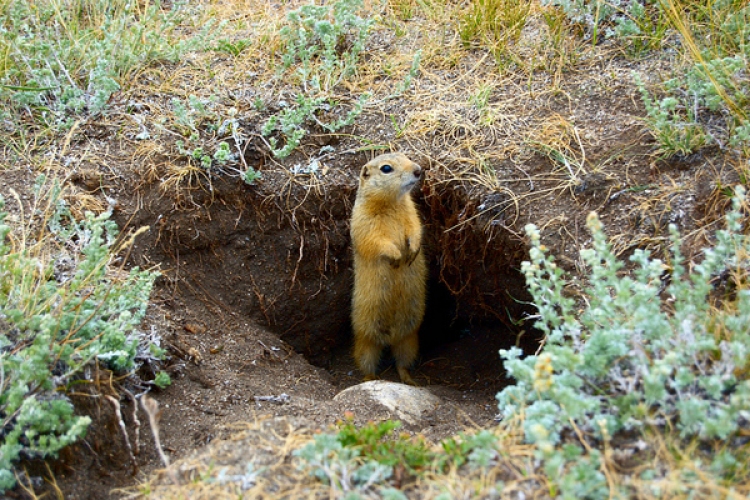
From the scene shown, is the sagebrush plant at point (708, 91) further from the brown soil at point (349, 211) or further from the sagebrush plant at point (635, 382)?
the sagebrush plant at point (635, 382)

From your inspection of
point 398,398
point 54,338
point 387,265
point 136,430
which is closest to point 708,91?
point 387,265

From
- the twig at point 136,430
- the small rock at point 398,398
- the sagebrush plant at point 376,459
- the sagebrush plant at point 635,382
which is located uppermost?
the sagebrush plant at point 635,382

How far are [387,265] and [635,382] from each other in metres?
2.64

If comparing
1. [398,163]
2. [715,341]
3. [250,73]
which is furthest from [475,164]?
[715,341]

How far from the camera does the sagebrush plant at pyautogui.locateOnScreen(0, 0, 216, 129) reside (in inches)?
202

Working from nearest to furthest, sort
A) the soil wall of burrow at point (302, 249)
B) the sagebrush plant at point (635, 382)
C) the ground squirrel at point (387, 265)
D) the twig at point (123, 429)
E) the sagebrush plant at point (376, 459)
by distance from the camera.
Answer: the sagebrush plant at point (635, 382)
the sagebrush plant at point (376, 459)
the twig at point (123, 429)
the ground squirrel at point (387, 265)
the soil wall of burrow at point (302, 249)

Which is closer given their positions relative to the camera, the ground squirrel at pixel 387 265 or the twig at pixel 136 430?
the twig at pixel 136 430

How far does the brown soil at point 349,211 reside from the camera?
4043 millimetres

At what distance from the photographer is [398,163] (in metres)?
4.64

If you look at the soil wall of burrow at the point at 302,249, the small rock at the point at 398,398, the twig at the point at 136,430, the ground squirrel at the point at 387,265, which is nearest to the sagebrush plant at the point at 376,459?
the twig at the point at 136,430

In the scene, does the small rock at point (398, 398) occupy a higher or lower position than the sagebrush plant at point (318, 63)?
lower

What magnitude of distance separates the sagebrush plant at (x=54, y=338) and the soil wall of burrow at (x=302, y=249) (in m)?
1.20

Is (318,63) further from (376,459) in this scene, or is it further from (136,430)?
(376,459)

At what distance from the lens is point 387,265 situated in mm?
5047
